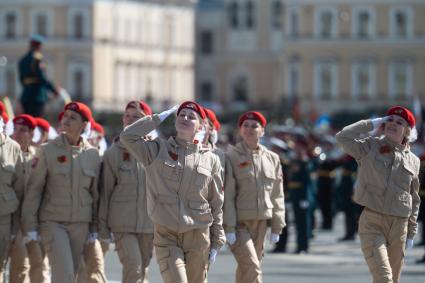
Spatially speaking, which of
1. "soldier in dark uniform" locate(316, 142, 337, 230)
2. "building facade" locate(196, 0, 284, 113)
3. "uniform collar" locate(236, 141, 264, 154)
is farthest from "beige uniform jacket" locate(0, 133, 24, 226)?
"building facade" locate(196, 0, 284, 113)

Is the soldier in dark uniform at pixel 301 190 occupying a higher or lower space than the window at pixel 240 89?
higher

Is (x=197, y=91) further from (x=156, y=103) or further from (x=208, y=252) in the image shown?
(x=208, y=252)

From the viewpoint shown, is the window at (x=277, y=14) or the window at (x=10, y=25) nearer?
the window at (x=10, y=25)

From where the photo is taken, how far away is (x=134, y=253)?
62.0 feet

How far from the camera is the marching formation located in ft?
56.9

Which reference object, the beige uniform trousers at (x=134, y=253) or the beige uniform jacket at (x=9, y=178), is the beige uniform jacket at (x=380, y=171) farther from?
the beige uniform jacket at (x=9, y=178)

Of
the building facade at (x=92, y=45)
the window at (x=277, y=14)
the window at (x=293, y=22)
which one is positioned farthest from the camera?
the window at (x=277, y=14)

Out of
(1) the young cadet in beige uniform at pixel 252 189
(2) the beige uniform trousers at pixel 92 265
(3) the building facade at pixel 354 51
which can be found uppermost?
(1) the young cadet in beige uniform at pixel 252 189

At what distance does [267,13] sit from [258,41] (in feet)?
6.92

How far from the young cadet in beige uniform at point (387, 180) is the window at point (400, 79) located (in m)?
100

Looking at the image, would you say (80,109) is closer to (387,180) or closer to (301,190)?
(387,180)

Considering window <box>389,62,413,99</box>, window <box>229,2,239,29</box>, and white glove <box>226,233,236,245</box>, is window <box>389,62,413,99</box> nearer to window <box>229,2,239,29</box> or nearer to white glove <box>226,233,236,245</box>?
window <box>229,2,239,29</box>

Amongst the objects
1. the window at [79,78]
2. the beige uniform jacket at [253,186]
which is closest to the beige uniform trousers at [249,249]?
the beige uniform jacket at [253,186]

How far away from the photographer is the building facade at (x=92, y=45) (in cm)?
12381
